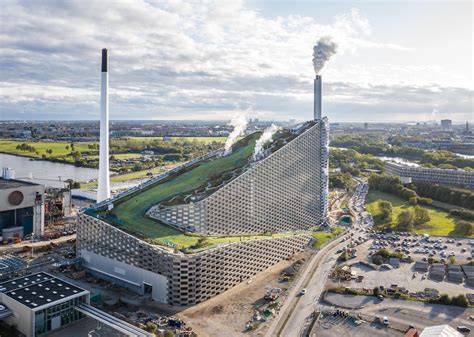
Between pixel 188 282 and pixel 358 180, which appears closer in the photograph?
pixel 188 282

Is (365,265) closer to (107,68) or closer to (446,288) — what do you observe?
(446,288)

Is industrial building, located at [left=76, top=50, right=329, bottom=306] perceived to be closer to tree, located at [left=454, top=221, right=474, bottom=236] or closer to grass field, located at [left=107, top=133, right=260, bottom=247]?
grass field, located at [left=107, top=133, right=260, bottom=247]

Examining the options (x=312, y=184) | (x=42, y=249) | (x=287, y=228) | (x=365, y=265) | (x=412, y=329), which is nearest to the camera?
(x=412, y=329)

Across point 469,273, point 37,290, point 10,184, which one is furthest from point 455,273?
point 10,184

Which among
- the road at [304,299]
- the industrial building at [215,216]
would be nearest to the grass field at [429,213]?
the industrial building at [215,216]

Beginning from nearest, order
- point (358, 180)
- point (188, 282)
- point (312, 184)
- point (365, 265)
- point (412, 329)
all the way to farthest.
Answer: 1. point (412, 329)
2. point (188, 282)
3. point (365, 265)
4. point (312, 184)
5. point (358, 180)

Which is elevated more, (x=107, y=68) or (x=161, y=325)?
(x=107, y=68)

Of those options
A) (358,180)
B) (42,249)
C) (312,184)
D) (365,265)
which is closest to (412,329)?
(365,265)

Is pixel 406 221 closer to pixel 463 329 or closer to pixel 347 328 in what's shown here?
pixel 463 329
